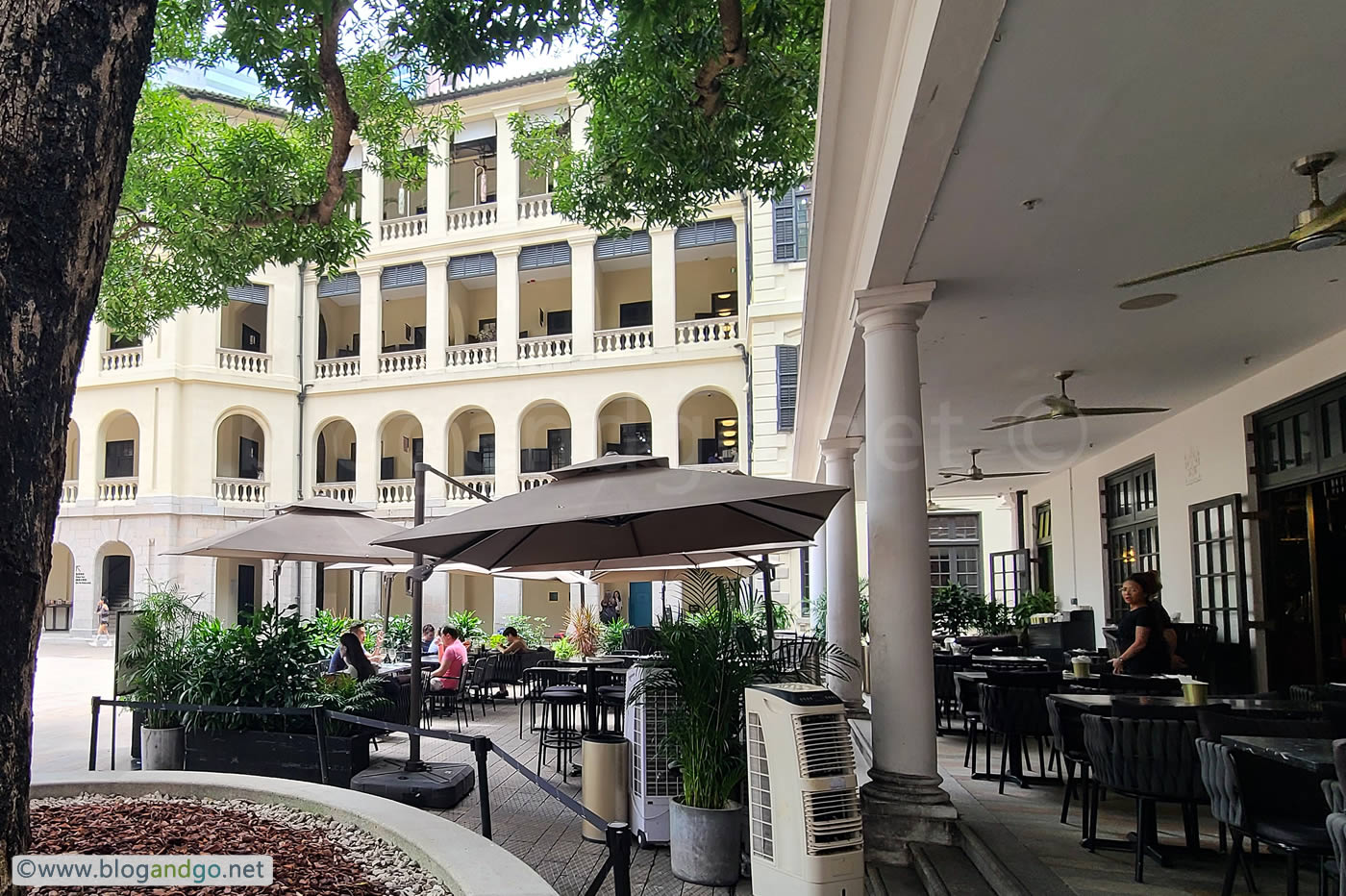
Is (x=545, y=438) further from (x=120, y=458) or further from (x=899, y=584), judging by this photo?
(x=899, y=584)

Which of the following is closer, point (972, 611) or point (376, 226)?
point (972, 611)

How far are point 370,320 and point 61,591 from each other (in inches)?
541

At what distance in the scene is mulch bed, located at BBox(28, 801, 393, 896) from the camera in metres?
3.22

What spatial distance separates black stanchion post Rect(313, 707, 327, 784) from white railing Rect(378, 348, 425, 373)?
730 inches

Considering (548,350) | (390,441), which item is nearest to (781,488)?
(548,350)

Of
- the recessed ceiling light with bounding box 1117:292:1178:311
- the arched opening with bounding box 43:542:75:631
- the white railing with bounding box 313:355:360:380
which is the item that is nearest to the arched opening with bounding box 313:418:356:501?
the white railing with bounding box 313:355:360:380

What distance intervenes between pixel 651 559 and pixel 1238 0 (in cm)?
687

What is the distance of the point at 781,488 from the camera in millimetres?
5078

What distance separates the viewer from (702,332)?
73.9 ft

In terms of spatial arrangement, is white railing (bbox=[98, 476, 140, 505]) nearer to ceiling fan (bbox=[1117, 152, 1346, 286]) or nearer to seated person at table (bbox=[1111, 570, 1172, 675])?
seated person at table (bbox=[1111, 570, 1172, 675])

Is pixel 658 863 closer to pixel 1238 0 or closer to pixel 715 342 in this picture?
pixel 1238 0

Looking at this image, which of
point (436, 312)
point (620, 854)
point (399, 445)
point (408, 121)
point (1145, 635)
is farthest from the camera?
point (399, 445)

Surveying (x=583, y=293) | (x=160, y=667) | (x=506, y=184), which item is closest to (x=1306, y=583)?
(x=160, y=667)

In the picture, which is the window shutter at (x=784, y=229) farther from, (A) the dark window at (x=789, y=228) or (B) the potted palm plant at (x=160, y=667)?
(B) the potted palm plant at (x=160, y=667)
